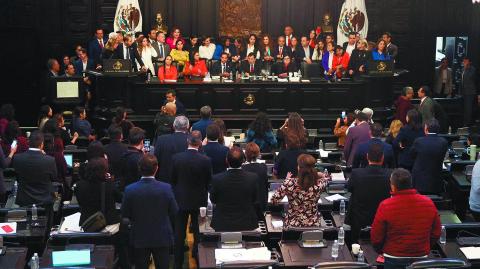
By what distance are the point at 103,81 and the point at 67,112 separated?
96 cm

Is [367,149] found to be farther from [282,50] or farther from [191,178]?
[282,50]

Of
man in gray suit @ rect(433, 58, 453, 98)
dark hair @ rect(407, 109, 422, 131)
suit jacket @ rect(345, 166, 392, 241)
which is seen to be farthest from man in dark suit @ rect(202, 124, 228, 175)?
man in gray suit @ rect(433, 58, 453, 98)

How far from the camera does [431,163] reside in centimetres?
1111

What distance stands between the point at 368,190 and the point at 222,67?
9.80m

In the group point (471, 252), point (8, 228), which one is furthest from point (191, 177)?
point (471, 252)

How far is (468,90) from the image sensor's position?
20.0 m

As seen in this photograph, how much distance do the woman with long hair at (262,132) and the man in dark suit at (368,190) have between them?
3.27 metres

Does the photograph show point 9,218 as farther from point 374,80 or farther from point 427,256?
point 374,80

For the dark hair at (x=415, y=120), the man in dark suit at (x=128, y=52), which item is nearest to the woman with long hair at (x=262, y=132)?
the dark hair at (x=415, y=120)

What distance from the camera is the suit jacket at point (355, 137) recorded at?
11.9m

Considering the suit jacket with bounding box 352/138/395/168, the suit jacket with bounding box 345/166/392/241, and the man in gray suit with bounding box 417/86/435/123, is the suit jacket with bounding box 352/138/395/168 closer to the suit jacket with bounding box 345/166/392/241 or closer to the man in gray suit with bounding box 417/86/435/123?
the suit jacket with bounding box 345/166/392/241

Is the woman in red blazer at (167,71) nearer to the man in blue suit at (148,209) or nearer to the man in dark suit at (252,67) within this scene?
the man in dark suit at (252,67)

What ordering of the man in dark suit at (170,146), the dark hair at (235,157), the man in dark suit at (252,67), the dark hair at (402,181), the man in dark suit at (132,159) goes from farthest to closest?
the man in dark suit at (252,67), the man in dark suit at (170,146), the man in dark suit at (132,159), the dark hair at (235,157), the dark hair at (402,181)

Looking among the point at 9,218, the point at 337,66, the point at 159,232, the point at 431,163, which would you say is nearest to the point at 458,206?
the point at 431,163
